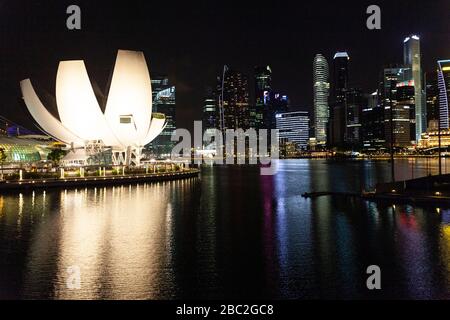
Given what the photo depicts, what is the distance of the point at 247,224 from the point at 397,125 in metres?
137

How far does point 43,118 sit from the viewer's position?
35.0 metres

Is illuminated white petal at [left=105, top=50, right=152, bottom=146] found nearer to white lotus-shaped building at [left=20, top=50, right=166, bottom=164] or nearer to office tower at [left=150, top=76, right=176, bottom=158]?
white lotus-shaped building at [left=20, top=50, right=166, bottom=164]

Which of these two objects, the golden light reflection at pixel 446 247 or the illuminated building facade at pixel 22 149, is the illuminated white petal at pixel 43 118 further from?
the golden light reflection at pixel 446 247

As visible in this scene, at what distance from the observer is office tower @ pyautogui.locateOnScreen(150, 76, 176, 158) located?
126 m

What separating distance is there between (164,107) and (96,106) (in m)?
104

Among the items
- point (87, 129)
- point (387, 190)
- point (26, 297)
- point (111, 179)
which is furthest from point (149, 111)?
point (26, 297)

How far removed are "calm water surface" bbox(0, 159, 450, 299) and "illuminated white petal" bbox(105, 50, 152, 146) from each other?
17435 mm

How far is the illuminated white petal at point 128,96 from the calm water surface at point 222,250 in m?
17.4

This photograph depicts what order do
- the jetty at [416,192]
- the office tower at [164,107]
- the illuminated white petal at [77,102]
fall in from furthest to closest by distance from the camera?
the office tower at [164,107]
the illuminated white petal at [77,102]
the jetty at [416,192]

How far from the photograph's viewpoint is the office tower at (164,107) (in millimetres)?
125625

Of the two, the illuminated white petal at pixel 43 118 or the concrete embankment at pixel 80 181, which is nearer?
the concrete embankment at pixel 80 181

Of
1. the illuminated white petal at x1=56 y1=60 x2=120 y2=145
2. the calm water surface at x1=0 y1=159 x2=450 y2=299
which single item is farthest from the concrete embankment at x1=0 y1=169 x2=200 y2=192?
the calm water surface at x1=0 y1=159 x2=450 y2=299

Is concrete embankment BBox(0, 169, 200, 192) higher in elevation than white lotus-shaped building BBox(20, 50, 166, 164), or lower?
lower

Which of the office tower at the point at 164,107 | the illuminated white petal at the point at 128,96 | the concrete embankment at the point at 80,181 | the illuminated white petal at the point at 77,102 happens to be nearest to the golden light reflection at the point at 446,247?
the concrete embankment at the point at 80,181
